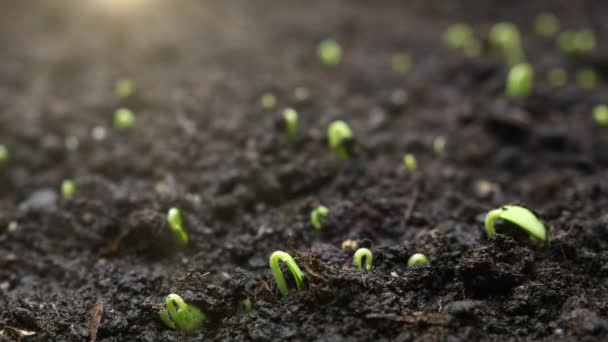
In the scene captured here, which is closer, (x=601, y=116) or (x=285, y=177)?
(x=285, y=177)

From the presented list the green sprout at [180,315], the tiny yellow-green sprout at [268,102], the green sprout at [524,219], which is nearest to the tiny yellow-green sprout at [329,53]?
the tiny yellow-green sprout at [268,102]

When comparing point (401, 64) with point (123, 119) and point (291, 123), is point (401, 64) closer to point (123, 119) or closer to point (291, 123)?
point (291, 123)

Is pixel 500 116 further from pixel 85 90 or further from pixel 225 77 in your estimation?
pixel 85 90

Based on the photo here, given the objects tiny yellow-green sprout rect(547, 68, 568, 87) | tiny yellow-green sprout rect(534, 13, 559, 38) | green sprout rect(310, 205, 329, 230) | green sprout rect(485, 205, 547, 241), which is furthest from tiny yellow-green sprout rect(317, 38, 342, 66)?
green sprout rect(485, 205, 547, 241)

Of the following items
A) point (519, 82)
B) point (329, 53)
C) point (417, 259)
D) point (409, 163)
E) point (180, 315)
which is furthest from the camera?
point (329, 53)

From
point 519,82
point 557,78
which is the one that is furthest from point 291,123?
point 557,78

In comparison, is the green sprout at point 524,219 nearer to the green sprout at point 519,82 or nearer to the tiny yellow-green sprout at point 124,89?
the green sprout at point 519,82
